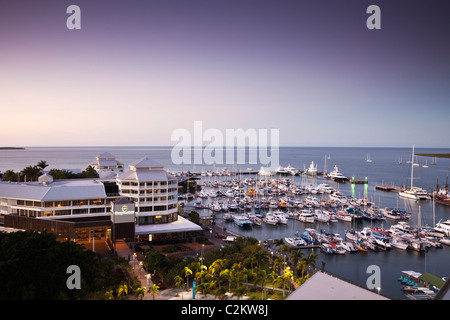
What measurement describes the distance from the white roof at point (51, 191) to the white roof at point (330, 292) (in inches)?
1162

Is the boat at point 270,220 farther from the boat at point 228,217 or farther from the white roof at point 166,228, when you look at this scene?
the white roof at point 166,228

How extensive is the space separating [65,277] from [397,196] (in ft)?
264

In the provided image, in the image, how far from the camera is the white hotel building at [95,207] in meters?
35.1

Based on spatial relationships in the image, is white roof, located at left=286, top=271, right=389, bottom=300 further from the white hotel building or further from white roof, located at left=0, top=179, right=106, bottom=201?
white roof, located at left=0, top=179, right=106, bottom=201

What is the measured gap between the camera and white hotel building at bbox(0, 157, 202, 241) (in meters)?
35.1

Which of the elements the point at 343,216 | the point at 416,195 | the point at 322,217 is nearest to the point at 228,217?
the point at 322,217

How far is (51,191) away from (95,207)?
17.0 feet

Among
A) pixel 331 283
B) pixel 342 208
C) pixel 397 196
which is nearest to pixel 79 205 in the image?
pixel 331 283

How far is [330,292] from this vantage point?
1427 centimetres

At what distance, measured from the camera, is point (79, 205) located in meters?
37.2

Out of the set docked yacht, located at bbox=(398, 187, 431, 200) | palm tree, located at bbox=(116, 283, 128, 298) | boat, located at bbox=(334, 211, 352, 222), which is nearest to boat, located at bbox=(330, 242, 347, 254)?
boat, located at bbox=(334, 211, 352, 222)

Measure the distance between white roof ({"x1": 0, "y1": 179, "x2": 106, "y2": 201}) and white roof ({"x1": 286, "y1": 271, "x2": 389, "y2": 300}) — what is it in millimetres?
29516

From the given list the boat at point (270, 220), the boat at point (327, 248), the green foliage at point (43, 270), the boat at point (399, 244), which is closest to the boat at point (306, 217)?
the boat at point (270, 220)
